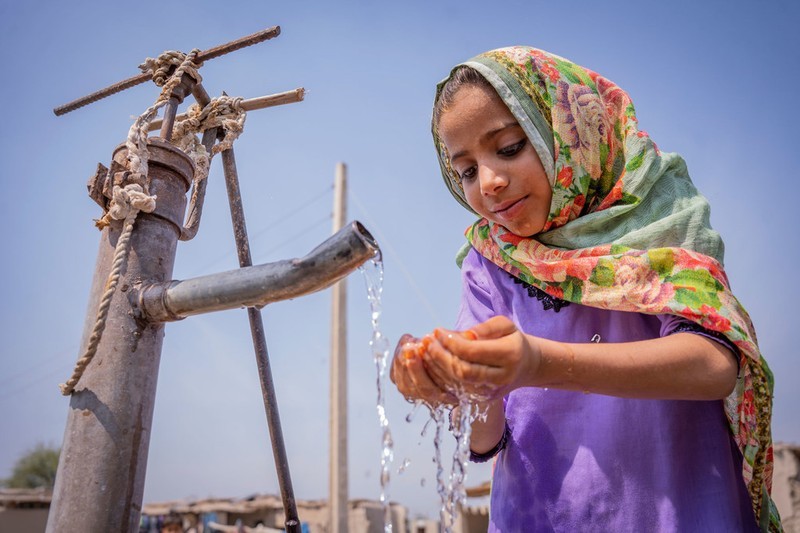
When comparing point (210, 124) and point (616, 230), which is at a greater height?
point (210, 124)

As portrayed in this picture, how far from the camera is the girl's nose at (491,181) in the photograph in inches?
55.6

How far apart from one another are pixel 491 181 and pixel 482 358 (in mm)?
599

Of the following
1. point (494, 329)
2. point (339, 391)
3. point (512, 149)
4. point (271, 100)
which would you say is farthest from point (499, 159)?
point (339, 391)

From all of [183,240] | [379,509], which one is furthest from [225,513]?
[183,240]

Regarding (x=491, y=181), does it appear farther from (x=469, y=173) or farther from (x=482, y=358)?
(x=482, y=358)

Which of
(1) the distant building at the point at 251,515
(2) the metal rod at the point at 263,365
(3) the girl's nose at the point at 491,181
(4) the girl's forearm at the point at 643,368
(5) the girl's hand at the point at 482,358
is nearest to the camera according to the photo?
(5) the girl's hand at the point at 482,358

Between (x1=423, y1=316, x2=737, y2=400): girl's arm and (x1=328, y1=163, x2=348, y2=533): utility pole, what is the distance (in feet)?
21.0

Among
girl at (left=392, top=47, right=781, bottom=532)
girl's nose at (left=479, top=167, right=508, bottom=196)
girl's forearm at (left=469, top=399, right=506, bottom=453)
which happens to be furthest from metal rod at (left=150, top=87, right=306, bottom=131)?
girl's forearm at (left=469, top=399, right=506, bottom=453)

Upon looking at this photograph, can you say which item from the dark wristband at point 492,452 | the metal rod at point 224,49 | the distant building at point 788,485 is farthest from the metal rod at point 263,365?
the distant building at point 788,485

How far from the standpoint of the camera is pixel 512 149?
147 cm

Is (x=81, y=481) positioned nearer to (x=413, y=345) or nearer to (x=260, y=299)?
(x=260, y=299)

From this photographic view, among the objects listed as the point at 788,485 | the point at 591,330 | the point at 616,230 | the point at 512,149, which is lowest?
the point at 788,485

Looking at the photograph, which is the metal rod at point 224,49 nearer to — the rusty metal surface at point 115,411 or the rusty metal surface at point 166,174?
the rusty metal surface at point 166,174

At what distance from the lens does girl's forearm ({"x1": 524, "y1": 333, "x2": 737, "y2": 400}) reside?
42.0 inches
